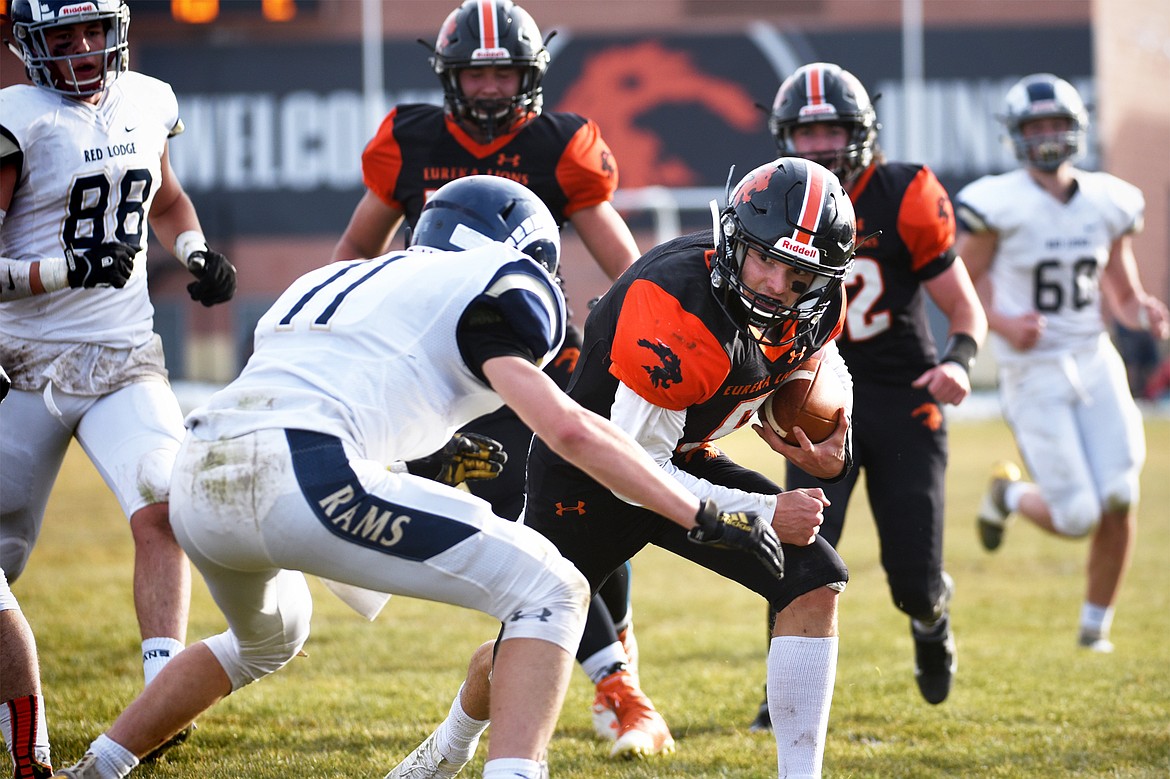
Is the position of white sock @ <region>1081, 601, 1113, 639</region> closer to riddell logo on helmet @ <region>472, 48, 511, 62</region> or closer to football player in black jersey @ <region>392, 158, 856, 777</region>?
football player in black jersey @ <region>392, 158, 856, 777</region>

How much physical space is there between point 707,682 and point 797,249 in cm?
245

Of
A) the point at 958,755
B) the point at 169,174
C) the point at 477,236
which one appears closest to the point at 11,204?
the point at 169,174

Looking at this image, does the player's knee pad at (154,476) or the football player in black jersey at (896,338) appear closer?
the player's knee pad at (154,476)

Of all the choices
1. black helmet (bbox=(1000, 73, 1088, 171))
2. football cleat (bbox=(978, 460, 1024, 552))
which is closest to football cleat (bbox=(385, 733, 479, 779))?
black helmet (bbox=(1000, 73, 1088, 171))

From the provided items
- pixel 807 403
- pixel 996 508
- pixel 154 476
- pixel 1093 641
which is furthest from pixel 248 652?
pixel 996 508

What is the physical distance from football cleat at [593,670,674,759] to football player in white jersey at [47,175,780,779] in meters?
1.33

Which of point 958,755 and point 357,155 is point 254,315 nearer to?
point 357,155

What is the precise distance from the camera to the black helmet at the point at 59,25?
12.8 feet

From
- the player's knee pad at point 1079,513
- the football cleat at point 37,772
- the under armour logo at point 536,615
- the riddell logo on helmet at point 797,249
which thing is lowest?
the player's knee pad at point 1079,513

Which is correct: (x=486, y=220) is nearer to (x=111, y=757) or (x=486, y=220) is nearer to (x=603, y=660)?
(x=111, y=757)

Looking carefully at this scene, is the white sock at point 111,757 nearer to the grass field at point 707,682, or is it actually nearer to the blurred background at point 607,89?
the grass field at point 707,682

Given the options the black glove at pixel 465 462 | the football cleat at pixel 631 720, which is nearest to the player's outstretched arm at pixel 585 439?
the black glove at pixel 465 462

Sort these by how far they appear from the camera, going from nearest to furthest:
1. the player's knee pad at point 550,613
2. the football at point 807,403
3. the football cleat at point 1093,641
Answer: the player's knee pad at point 550,613 → the football at point 807,403 → the football cleat at point 1093,641

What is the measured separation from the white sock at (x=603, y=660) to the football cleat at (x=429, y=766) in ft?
2.89
